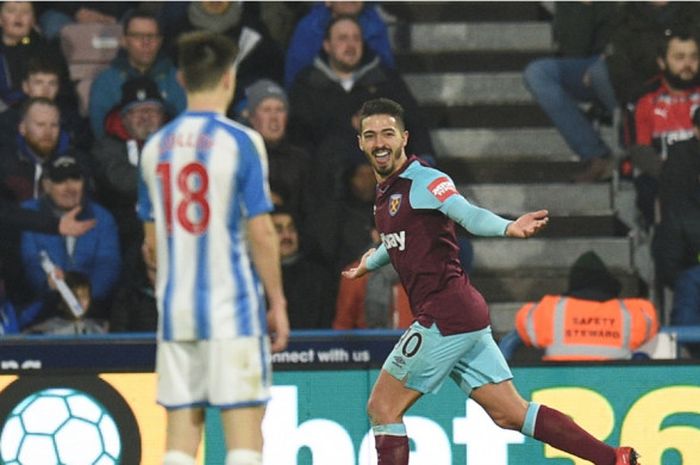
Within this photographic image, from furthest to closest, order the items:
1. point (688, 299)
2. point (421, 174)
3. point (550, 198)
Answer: point (550, 198), point (688, 299), point (421, 174)

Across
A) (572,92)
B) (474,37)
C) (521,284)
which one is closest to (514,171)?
(572,92)

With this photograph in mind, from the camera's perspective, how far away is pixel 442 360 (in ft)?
22.4

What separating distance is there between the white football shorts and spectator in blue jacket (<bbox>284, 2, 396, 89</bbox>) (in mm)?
5680

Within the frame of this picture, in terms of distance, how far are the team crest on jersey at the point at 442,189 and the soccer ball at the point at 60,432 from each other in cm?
205

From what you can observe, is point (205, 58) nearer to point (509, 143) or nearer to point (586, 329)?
point (586, 329)

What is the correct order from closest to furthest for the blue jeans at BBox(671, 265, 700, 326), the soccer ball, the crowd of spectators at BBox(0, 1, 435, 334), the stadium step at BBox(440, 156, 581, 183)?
the soccer ball
the blue jeans at BBox(671, 265, 700, 326)
the crowd of spectators at BBox(0, 1, 435, 334)
the stadium step at BBox(440, 156, 581, 183)

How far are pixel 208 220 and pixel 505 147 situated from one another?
635 cm

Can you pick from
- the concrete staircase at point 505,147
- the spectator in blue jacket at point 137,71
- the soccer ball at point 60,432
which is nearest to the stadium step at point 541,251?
the concrete staircase at point 505,147

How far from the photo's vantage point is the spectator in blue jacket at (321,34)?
11.3 meters

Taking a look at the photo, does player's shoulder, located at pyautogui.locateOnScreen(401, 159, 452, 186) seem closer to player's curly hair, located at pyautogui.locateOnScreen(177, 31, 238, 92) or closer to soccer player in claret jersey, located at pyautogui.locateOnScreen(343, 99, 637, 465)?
soccer player in claret jersey, located at pyautogui.locateOnScreen(343, 99, 637, 465)

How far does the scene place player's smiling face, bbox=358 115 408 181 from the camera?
6.84 meters

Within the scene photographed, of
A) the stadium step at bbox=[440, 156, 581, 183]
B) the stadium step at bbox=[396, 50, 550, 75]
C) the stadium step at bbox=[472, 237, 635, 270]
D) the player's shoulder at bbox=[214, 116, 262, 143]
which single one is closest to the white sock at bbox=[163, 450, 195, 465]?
the player's shoulder at bbox=[214, 116, 262, 143]

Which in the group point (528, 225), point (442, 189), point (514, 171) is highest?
point (514, 171)

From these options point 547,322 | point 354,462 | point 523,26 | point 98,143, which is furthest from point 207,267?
point 523,26
